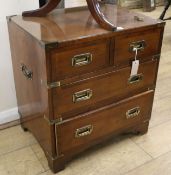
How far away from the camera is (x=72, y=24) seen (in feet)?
3.99

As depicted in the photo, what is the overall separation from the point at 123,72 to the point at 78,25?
29 cm

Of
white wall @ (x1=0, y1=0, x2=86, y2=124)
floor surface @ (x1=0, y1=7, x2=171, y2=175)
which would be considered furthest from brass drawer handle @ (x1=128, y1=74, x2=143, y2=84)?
white wall @ (x1=0, y1=0, x2=86, y2=124)

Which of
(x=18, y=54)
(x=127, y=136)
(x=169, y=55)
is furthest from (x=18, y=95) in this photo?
(x=169, y=55)

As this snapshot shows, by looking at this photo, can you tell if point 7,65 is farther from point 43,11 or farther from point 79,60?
point 79,60

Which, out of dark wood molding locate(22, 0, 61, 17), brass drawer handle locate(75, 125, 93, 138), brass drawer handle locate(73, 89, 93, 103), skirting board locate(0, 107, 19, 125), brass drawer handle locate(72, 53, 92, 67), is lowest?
skirting board locate(0, 107, 19, 125)

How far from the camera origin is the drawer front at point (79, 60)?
3.49ft

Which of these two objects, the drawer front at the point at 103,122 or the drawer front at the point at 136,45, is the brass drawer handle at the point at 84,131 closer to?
the drawer front at the point at 103,122

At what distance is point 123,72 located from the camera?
1270 mm

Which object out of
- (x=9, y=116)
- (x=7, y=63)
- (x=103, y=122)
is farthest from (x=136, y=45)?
(x=9, y=116)

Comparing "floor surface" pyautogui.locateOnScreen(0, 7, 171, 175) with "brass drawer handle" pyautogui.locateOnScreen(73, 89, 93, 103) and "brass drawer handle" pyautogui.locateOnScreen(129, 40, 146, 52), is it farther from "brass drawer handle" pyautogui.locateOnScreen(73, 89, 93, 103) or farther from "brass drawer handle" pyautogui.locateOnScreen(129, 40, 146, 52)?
"brass drawer handle" pyautogui.locateOnScreen(129, 40, 146, 52)

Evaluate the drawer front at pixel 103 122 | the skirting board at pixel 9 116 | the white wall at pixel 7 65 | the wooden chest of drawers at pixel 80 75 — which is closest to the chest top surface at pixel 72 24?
the wooden chest of drawers at pixel 80 75

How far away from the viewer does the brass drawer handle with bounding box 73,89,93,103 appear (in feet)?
3.87

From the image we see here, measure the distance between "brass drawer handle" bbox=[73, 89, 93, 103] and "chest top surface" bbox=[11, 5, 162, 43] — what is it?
24 cm

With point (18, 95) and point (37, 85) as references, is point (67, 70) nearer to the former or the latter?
point (37, 85)
